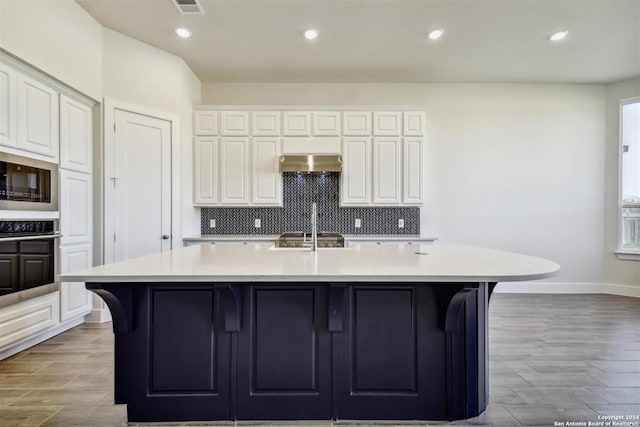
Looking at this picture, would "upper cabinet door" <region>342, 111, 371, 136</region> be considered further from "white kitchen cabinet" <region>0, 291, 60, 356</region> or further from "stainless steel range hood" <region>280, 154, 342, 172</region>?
"white kitchen cabinet" <region>0, 291, 60, 356</region>

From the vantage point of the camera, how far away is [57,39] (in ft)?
9.86

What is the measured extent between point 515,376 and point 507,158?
11.6 ft

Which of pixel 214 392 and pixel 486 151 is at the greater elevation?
pixel 486 151

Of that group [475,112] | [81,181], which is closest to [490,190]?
[475,112]

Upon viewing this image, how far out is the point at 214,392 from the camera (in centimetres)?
183

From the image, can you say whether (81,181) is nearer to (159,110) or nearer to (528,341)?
(159,110)

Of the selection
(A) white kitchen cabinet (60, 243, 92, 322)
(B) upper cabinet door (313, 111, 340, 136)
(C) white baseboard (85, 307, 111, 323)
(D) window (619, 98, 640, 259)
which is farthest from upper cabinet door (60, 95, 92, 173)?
(D) window (619, 98, 640, 259)

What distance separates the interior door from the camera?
3.63 m

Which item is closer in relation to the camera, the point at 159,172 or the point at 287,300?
the point at 287,300

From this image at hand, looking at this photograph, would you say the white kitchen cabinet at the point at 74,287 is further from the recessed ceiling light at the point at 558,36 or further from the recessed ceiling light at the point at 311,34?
the recessed ceiling light at the point at 558,36

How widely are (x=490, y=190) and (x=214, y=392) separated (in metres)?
4.62

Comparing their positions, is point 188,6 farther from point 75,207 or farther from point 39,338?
point 39,338

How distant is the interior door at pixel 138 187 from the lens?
143 inches

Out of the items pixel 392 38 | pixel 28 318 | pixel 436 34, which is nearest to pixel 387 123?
pixel 392 38
